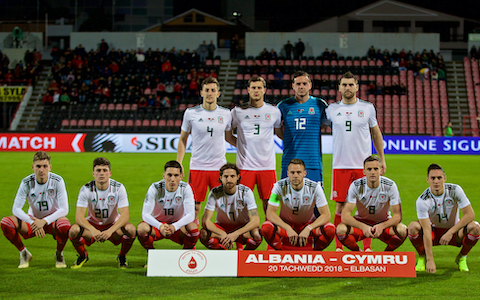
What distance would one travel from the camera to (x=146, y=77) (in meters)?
25.0

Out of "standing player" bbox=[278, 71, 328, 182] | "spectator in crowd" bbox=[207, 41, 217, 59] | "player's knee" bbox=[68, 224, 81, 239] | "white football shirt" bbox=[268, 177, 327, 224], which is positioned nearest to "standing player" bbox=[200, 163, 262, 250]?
"white football shirt" bbox=[268, 177, 327, 224]

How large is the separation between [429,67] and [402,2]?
38.6 feet

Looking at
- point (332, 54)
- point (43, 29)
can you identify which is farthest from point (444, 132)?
point (43, 29)

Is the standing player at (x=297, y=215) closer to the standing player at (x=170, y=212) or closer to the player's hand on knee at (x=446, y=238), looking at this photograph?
the standing player at (x=170, y=212)

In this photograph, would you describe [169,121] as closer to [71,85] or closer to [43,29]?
[71,85]

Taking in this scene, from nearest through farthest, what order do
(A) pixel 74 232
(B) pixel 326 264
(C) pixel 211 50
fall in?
(B) pixel 326 264 < (A) pixel 74 232 < (C) pixel 211 50

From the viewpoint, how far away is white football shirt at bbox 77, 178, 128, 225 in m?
5.29

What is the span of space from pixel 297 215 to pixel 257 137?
3.53 feet

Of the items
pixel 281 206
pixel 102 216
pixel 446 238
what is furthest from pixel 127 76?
pixel 446 238

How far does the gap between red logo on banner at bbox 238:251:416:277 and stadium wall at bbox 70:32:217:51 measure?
25.2 metres

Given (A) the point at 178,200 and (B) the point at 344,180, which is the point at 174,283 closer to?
(A) the point at 178,200

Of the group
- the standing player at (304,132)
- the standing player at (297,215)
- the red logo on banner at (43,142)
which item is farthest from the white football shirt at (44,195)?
the red logo on banner at (43,142)

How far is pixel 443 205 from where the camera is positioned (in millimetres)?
5223

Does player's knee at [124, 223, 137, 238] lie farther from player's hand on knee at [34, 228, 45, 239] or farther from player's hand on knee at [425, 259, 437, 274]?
player's hand on knee at [425, 259, 437, 274]
